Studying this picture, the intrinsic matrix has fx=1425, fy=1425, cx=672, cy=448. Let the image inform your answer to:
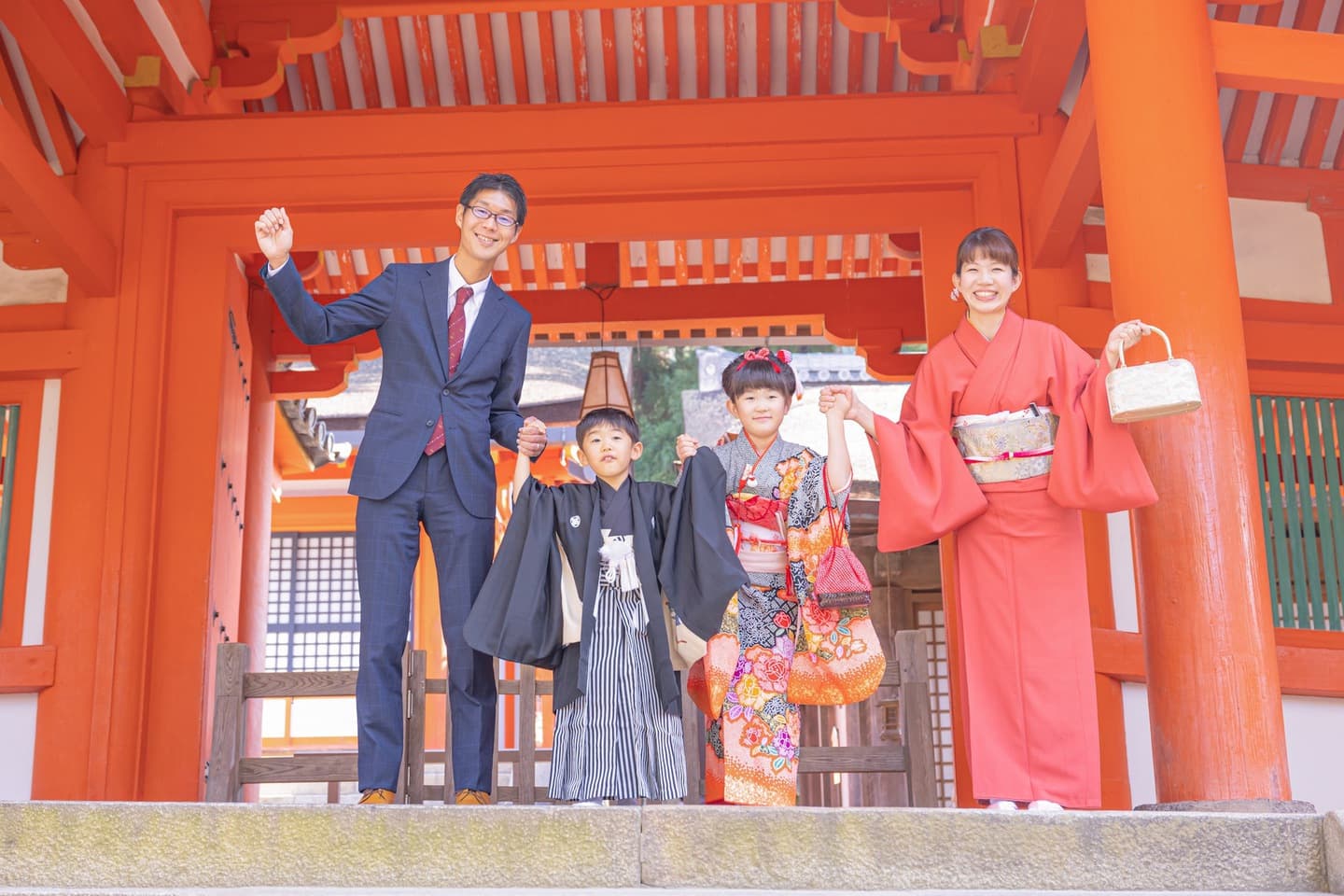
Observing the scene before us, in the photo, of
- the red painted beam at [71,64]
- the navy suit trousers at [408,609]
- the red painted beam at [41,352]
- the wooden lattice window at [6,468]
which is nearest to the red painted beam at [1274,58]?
the navy suit trousers at [408,609]

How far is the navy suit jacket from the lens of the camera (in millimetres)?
3637

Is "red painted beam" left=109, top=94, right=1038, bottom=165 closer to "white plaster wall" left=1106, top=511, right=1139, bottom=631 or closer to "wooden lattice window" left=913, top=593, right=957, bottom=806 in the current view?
"white plaster wall" left=1106, top=511, right=1139, bottom=631

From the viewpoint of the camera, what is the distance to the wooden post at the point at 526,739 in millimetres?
4996

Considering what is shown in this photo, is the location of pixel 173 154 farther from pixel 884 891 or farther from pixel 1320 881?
pixel 1320 881

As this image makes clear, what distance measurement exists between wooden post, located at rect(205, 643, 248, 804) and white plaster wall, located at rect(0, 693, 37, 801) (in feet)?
3.23

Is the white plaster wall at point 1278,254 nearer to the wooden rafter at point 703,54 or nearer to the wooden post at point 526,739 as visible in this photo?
the wooden rafter at point 703,54

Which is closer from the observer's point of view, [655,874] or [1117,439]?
[655,874]

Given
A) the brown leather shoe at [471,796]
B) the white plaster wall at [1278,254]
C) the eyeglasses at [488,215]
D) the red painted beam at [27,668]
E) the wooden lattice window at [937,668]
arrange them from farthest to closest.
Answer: the wooden lattice window at [937,668] < the white plaster wall at [1278,254] < the red painted beam at [27,668] < the eyeglasses at [488,215] < the brown leather shoe at [471,796]

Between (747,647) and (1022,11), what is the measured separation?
316 centimetres

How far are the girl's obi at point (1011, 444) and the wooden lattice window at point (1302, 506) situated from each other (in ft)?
7.41

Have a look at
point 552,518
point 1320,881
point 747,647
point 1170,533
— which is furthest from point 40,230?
point 1320,881

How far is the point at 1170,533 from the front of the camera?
140 inches

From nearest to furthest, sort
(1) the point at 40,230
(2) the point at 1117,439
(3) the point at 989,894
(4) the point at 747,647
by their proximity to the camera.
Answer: (3) the point at 989,894 < (2) the point at 1117,439 < (4) the point at 747,647 < (1) the point at 40,230

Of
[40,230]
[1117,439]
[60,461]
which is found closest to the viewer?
[1117,439]
